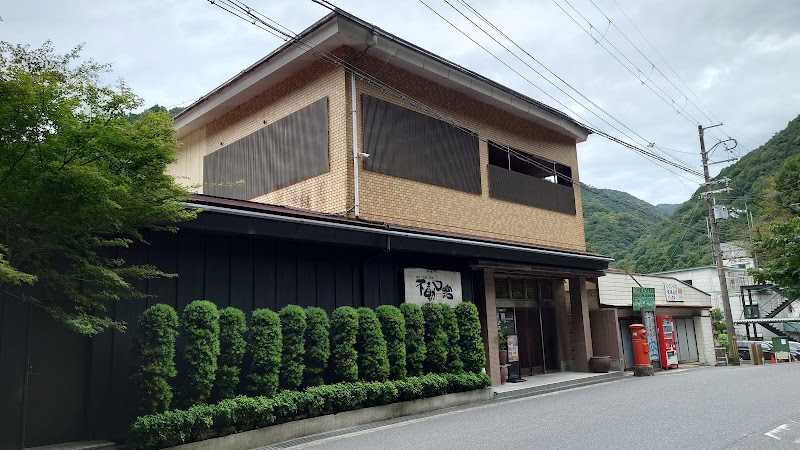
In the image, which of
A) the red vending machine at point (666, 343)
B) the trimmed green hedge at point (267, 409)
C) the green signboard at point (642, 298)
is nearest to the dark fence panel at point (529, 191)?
the green signboard at point (642, 298)

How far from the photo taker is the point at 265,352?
9.39 metres

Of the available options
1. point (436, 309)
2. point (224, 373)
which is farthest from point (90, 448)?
point (436, 309)

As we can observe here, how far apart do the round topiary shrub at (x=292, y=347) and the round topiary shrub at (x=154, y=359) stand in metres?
2.00

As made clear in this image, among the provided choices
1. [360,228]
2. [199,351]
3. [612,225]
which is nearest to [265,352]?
[199,351]

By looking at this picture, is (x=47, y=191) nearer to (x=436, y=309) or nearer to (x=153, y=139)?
(x=153, y=139)

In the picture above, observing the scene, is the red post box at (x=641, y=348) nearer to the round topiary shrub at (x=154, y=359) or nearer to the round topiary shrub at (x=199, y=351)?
the round topiary shrub at (x=199, y=351)

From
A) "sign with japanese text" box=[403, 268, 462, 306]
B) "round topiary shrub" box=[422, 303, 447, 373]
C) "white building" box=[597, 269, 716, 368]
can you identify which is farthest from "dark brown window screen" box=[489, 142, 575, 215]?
"round topiary shrub" box=[422, 303, 447, 373]

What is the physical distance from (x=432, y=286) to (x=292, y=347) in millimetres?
5042

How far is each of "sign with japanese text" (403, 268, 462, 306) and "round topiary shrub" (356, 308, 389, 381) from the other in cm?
228

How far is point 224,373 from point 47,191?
3777 mm

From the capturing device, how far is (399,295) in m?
13.5

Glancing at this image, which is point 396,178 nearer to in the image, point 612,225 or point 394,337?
point 394,337

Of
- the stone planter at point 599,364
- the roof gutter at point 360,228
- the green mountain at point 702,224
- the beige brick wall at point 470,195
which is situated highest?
the green mountain at point 702,224

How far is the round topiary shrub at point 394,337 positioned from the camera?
11.6 metres
